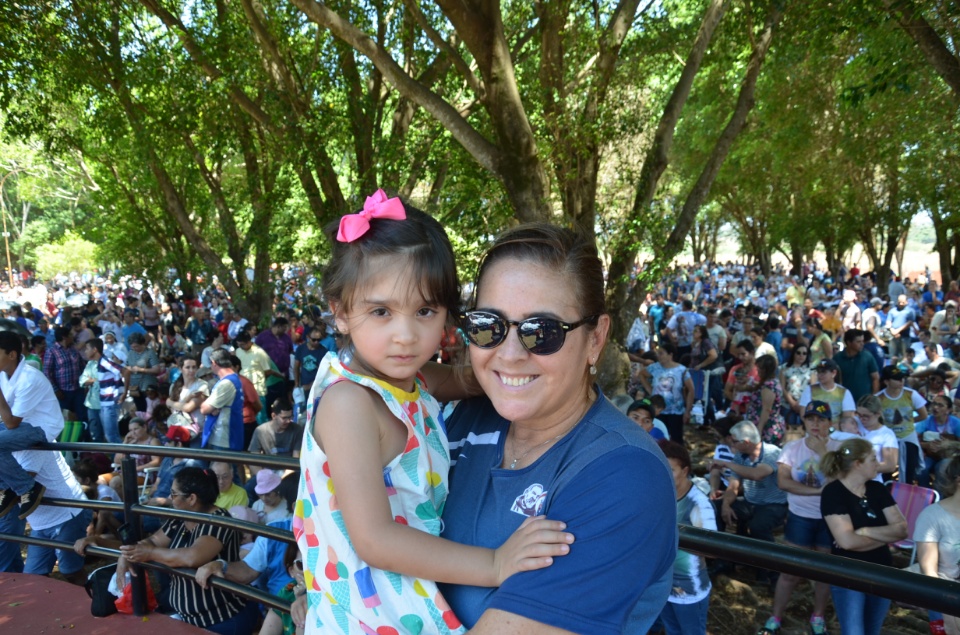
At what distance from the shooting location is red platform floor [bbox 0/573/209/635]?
3.39 m

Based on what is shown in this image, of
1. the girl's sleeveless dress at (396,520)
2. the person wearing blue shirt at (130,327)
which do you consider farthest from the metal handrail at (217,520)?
the person wearing blue shirt at (130,327)

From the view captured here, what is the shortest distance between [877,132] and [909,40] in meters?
10.7

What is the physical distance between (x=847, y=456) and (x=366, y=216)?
487cm

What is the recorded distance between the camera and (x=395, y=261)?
1826 millimetres

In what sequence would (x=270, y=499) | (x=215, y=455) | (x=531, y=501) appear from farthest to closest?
(x=270, y=499)
(x=215, y=455)
(x=531, y=501)

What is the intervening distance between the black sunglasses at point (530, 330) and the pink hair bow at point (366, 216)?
1.28 ft

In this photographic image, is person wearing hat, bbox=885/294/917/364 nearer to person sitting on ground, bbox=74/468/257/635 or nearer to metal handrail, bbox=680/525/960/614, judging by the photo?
person sitting on ground, bbox=74/468/257/635

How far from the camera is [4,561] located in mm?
5098

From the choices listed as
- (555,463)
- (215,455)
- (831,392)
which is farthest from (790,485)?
(555,463)

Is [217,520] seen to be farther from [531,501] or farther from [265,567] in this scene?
[265,567]

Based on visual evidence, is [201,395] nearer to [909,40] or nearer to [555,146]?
[555,146]

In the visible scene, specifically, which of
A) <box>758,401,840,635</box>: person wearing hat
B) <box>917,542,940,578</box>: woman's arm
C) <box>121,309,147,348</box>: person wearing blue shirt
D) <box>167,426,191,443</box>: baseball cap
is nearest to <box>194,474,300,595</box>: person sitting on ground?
<box>758,401,840,635</box>: person wearing hat

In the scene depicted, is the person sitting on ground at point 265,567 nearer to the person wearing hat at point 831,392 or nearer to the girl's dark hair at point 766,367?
the person wearing hat at point 831,392

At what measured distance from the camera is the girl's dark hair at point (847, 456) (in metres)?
5.41
